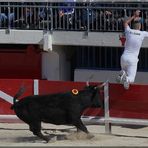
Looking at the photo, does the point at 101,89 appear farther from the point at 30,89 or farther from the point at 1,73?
the point at 1,73

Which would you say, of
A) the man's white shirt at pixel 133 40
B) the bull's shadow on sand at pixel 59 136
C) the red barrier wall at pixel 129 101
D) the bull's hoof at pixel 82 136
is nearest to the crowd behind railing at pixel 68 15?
the man's white shirt at pixel 133 40

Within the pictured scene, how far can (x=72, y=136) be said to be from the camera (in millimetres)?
12508

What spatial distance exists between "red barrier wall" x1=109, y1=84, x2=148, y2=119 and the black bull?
1.44m

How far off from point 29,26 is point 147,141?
6637mm

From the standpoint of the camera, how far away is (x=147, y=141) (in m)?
12.5

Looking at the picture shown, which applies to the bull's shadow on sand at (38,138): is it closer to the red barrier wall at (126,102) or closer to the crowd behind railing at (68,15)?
the red barrier wall at (126,102)

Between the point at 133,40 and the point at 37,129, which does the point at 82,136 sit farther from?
the point at 133,40

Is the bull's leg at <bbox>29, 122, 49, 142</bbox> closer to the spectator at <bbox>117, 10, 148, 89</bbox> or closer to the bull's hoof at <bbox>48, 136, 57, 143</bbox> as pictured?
the bull's hoof at <bbox>48, 136, 57, 143</bbox>

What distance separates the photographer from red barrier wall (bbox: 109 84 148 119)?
44.1 feet

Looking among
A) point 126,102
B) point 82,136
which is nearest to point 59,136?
point 82,136

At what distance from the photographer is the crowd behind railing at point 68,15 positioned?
17.2m

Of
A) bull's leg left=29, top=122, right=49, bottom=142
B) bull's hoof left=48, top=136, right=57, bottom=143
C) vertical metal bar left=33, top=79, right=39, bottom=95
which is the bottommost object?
bull's hoof left=48, top=136, right=57, bottom=143

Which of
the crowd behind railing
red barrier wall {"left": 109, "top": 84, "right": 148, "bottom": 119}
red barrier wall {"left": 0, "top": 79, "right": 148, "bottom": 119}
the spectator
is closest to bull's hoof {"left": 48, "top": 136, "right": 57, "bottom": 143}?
red barrier wall {"left": 0, "top": 79, "right": 148, "bottom": 119}

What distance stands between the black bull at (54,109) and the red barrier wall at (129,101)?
1.44m
